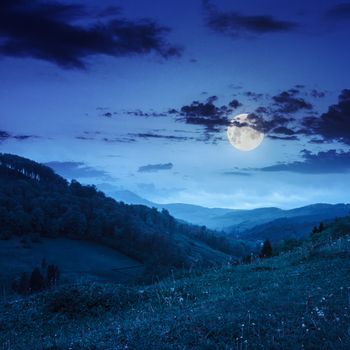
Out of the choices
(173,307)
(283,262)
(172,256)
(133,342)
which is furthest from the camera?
(172,256)

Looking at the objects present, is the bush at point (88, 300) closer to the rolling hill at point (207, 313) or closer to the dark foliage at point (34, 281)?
the rolling hill at point (207, 313)

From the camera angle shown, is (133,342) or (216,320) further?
(216,320)

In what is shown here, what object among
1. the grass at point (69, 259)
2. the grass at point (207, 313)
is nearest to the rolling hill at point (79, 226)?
the grass at point (69, 259)

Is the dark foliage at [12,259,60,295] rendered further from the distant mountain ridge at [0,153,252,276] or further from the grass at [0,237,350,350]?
the grass at [0,237,350,350]

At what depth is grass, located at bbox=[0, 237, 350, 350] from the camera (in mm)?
9039

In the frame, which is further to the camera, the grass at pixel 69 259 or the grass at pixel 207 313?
the grass at pixel 69 259

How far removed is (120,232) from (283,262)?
491 ft

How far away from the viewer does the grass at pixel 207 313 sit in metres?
9.04

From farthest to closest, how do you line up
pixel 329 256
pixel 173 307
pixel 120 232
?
1. pixel 120 232
2. pixel 329 256
3. pixel 173 307

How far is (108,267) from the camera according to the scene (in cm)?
13762

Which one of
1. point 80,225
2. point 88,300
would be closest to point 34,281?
point 80,225

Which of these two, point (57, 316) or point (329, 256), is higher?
point (329, 256)

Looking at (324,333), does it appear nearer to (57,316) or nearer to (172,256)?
(57,316)

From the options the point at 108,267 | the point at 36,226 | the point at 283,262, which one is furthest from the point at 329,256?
the point at 36,226
